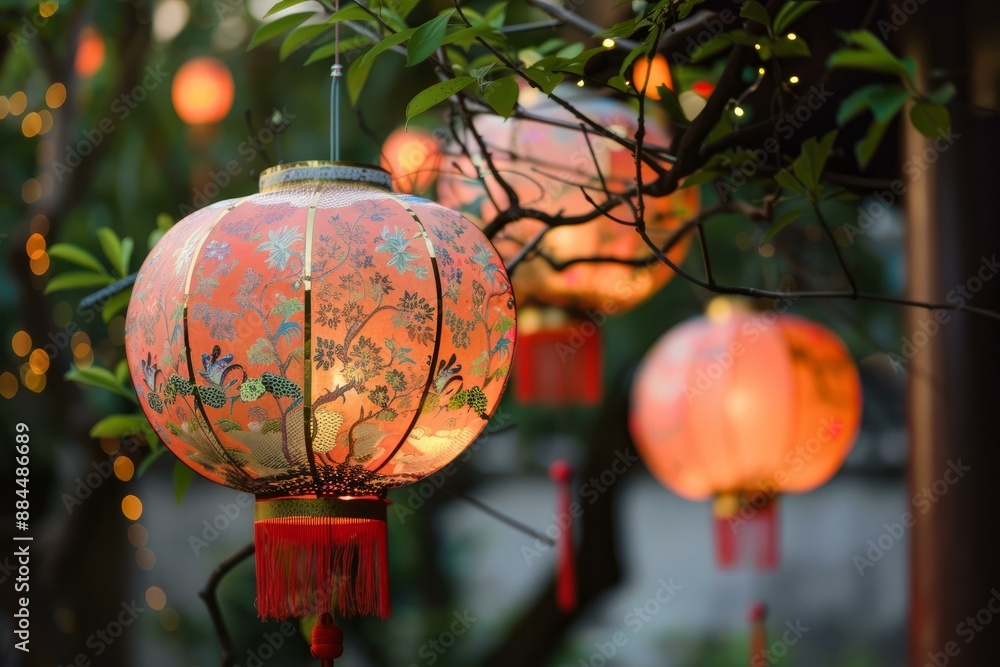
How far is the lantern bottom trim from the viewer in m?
1.19

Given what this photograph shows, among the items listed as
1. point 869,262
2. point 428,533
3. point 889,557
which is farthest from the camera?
Answer: point 889,557

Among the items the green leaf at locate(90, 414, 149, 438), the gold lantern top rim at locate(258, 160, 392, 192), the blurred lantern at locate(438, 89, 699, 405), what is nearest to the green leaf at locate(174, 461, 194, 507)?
the green leaf at locate(90, 414, 149, 438)

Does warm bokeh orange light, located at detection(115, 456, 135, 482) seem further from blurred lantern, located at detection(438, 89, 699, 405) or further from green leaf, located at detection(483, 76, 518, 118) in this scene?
green leaf, located at detection(483, 76, 518, 118)

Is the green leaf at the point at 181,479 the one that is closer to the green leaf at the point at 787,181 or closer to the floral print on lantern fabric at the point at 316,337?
the floral print on lantern fabric at the point at 316,337

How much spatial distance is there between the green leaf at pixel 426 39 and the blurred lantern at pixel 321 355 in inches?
7.5

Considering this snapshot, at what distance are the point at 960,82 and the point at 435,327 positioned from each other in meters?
1.53

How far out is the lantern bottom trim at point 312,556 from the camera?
3.92 ft

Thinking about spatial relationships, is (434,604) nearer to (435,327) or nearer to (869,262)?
(869,262)

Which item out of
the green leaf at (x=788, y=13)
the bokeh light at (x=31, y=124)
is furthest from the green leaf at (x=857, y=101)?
the bokeh light at (x=31, y=124)

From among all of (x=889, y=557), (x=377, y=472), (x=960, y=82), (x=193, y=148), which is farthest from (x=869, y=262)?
(x=377, y=472)

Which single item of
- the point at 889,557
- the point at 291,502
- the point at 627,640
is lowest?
the point at 627,640

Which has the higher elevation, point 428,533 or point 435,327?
point 435,327

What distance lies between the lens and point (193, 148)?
160 inches

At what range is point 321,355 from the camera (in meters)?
1.08
